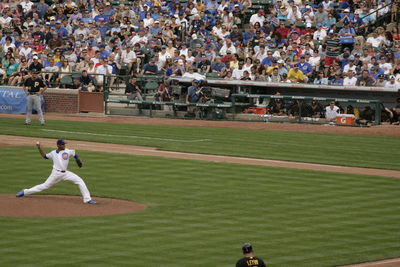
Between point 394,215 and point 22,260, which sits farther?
point 394,215

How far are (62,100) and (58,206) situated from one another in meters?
17.1

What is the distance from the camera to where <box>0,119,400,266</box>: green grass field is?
548 inches

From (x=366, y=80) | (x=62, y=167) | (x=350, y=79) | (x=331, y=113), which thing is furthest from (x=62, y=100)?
(x=62, y=167)

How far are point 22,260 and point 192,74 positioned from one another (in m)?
19.7

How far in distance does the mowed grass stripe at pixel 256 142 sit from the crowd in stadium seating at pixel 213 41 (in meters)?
3.10

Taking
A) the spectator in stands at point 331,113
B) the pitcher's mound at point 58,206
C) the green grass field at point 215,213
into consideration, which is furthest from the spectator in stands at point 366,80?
the pitcher's mound at point 58,206

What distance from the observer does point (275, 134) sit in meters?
28.8

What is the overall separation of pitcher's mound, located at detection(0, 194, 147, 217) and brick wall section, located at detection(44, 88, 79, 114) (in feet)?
50.8

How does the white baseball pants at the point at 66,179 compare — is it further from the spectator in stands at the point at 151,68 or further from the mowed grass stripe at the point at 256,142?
the spectator in stands at the point at 151,68

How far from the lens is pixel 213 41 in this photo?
34.6 meters

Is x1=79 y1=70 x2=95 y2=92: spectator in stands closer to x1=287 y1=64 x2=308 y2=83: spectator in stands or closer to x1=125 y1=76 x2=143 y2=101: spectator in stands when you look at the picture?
x1=125 y1=76 x2=143 y2=101: spectator in stands

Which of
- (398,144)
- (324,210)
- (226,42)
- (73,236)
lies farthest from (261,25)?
(73,236)

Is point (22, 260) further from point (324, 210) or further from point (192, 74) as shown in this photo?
point (192, 74)

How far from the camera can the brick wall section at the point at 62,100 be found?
34.0m
